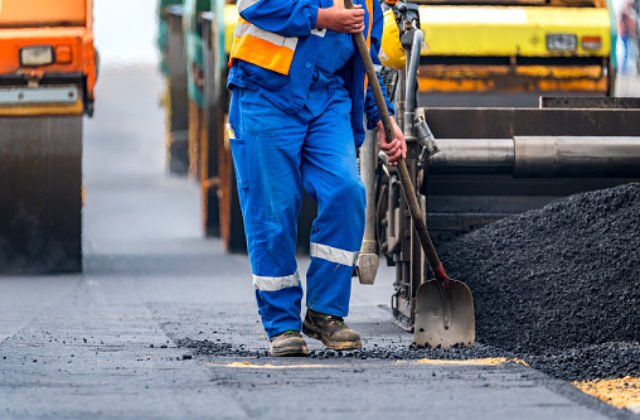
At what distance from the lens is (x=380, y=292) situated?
919 cm

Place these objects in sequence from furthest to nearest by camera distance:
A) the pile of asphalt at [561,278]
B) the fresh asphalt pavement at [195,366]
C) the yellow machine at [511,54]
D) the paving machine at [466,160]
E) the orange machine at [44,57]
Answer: the yellow machine at [511,54] → the orange machine at [44,57] → the paving machine at [466,160] → the pile of asphalt at [561,278] → the fresh asphalt pavement at [195,366]

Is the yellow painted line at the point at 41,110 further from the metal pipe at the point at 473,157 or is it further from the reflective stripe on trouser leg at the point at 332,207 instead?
the reflective stripe on trouser leg at the point at 332,207

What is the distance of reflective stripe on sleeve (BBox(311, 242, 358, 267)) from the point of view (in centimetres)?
589

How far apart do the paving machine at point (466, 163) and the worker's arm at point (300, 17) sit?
39.9 inches

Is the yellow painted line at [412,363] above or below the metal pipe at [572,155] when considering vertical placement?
below

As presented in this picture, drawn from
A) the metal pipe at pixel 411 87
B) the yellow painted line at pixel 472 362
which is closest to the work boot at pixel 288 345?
the yellow painted line at pixel 472 362

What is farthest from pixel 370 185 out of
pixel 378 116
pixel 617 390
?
pixel 617 390

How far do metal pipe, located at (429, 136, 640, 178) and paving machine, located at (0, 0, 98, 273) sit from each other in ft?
12.6

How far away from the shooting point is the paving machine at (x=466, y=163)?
7.04 m

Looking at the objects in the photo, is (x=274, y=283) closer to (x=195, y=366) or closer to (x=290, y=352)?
(x=290, y=352)

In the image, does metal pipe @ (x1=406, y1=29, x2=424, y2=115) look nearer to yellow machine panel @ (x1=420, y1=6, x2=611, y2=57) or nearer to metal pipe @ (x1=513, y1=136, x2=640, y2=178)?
metal pipe @ (x1=513, y1=136, x2=640, y2=178)

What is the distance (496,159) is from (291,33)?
63.3 inches

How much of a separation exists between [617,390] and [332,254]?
1403mm

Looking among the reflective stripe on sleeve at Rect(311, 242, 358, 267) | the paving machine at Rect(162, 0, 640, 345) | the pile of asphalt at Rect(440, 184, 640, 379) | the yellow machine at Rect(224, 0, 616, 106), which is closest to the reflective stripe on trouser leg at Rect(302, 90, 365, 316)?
the reflective stripe on sleeve at Rect(311, 242, 358, 267)
